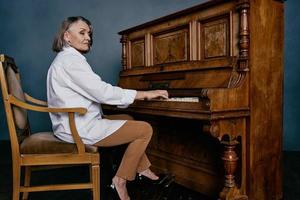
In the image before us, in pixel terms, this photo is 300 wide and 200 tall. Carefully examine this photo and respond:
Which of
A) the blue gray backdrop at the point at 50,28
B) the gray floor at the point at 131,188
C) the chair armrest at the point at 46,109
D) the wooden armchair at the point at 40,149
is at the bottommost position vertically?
the gray floor at the point at 131,188

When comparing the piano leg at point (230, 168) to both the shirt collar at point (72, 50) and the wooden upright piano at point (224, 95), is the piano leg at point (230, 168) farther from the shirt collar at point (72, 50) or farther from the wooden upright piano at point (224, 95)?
the shirt collar at point (72, 50)

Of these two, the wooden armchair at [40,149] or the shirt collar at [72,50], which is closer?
Result: the wooden armchair at [40,149]

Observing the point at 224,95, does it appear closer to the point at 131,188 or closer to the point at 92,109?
the point at 92,109

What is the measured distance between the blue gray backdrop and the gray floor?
71.0 inches

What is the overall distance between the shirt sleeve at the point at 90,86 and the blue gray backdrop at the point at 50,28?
2.81 metres

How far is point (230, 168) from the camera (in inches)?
76.9

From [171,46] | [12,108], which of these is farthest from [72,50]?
[171,46]

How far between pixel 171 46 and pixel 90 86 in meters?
0.96

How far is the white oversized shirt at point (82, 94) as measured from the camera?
6.77ft

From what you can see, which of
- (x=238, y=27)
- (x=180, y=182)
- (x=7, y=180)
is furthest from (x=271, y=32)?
(x=7, y=180)

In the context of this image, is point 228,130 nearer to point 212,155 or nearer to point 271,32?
point 212,155

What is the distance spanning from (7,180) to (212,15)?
2537 millimetres

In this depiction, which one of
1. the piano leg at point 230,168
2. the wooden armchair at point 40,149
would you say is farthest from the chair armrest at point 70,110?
the piano leg at point 230,168

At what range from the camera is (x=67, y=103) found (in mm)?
2105
